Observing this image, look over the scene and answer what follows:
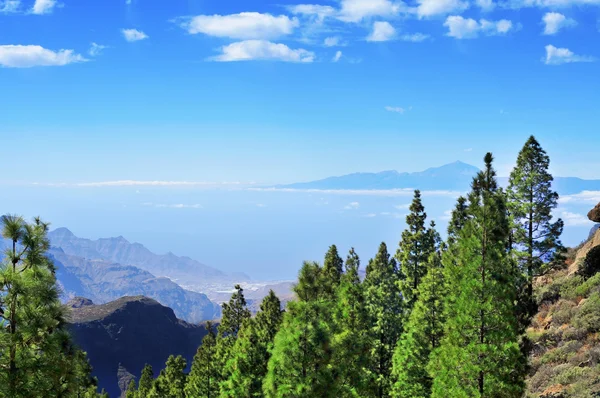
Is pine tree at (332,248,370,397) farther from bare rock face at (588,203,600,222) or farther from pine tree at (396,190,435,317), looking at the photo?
bare rock face at (588,203,600,222)

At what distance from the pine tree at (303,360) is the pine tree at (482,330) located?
586 cm

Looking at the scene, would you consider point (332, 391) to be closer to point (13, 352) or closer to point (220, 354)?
point (13, 352)

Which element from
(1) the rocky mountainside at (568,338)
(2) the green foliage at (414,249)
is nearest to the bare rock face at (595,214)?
(1) the rocky mountainside at (568,338)

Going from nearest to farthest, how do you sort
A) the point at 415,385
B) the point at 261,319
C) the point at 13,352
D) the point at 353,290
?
the point at 13,352 → the point at 415,385 → the point at 353,290 → the point at 261,319

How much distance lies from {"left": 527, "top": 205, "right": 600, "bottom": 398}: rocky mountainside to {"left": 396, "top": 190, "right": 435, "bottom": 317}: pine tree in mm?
10446

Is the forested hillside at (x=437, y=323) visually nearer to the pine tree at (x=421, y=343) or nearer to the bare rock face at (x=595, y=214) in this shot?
the pine tree at (x=421, y=343)

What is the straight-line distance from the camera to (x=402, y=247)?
5169 cm

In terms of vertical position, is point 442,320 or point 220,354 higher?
point 442,320

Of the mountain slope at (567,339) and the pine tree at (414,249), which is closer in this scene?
the mountain slope at (567,339)

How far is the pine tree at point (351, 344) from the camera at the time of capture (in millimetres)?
28875

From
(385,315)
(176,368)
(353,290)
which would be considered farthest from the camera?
(176,368)

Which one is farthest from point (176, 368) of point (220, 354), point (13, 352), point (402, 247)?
point (13, 352)

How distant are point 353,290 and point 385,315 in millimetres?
4659

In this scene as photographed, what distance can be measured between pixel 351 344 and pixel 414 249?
64.9 ft
